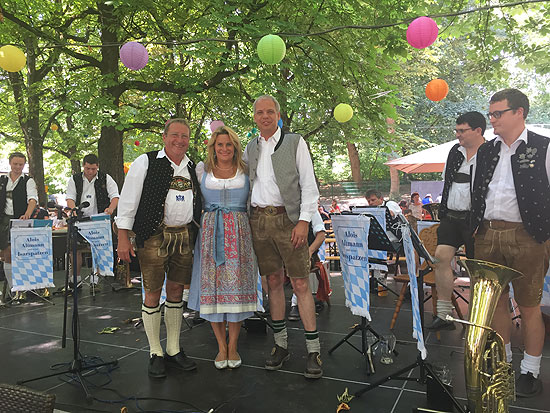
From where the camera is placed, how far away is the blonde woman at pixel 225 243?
3.18m

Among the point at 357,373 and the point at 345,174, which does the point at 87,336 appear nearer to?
the point at 357,373

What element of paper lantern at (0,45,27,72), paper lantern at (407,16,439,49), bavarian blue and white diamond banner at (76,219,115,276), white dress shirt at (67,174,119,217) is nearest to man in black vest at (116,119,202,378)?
bavarian blue and white diamond banner at (76,219,115,276)

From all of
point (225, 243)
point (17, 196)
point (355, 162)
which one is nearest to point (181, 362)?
point (225, 243)

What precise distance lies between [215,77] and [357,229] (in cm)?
599

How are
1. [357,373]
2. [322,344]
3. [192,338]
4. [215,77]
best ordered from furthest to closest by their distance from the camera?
[215,77] → [192,338] → [322,344] → [357,373]

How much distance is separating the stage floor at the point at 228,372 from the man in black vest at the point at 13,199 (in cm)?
113

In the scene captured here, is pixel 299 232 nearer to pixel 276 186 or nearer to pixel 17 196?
pixel 276 186

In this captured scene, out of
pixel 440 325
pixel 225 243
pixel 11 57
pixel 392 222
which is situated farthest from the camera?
pixel 11 57

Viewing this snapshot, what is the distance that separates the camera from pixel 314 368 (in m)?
3.07

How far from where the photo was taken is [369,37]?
695 cm

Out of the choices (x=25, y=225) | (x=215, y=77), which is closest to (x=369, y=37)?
(x=215, y=77)

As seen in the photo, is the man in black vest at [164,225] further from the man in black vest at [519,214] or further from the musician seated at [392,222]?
the man in black vest at [519,214]

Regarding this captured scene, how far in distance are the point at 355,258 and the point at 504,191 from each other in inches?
44.6

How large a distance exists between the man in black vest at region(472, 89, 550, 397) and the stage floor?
0.43 m
